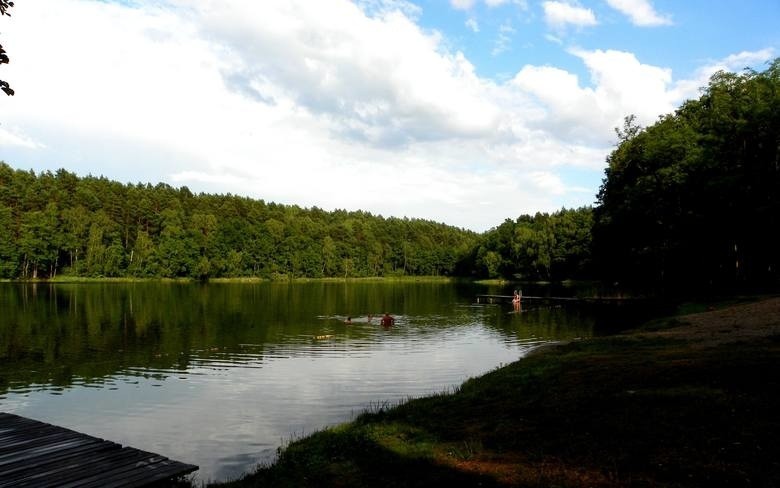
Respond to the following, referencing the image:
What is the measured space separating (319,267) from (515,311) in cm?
12455

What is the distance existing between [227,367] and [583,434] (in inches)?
904

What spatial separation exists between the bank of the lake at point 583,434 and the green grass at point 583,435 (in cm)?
A: 3

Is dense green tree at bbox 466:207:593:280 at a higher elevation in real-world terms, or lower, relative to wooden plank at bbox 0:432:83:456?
higher

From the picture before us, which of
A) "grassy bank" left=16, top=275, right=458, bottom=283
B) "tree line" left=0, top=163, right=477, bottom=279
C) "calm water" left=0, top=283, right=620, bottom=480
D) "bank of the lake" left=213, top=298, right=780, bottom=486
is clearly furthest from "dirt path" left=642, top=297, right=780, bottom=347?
"tree line" left=0, top=163, right=477, bottom=279

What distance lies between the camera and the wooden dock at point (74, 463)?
10898mm

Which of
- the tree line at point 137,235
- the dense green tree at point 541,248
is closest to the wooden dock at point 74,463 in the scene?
the dense green tree at point 541,248

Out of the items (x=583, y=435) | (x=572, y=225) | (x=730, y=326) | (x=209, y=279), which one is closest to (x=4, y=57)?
(x=583, y=435)

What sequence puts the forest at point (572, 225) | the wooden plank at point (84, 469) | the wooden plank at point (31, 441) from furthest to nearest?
the forest at point (572, 225), the wooden plank at point (31, 441), the wooden plank at point (84, 469)

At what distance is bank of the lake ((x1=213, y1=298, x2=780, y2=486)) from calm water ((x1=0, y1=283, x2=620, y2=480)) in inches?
157

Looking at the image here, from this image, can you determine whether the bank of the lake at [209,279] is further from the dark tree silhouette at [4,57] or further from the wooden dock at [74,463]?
the dark tree silhouette at [4,57]

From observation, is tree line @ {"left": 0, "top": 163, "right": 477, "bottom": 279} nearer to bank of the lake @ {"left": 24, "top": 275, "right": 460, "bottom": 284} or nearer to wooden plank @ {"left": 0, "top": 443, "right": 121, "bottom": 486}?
bank of the lake @ {"left": 24, "top": 275, "right": 460, "bottom": 284}

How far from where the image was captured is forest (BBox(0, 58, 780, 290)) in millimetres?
58125

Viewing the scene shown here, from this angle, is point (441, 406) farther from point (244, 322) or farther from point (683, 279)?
point (683, 279)

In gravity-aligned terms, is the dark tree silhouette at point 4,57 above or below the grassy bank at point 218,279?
above
